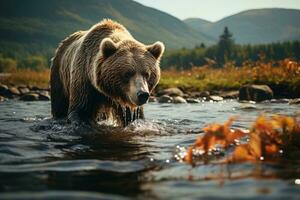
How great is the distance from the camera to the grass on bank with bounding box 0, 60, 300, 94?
42.1 ft

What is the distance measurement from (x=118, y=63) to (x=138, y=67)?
306mm

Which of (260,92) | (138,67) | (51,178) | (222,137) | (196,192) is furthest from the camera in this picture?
(260,92)

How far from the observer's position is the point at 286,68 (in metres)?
12.7

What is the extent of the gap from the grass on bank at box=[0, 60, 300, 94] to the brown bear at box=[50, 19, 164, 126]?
7.22 m

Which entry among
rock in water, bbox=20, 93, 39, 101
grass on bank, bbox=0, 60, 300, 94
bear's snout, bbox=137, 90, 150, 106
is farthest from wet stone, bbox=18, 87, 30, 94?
bear's snout, bbox=137, 90, 150, 106

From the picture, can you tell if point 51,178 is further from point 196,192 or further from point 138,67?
point 138,67

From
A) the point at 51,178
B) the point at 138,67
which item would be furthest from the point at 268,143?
the point at 138,67

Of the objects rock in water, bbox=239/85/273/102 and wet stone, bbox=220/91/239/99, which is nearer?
rock in water, bbox=239/85/273/102

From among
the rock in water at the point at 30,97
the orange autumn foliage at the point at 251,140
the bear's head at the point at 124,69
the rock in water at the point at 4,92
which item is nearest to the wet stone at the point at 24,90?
the rock in water at the point at 4,92

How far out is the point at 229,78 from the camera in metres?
16.1

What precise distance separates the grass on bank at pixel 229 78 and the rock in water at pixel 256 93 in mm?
790

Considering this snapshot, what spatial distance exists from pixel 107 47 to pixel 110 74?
38cm

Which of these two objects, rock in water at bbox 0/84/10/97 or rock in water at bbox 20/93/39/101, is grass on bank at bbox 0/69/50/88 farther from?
rock in water at bbox 20/93/39/101

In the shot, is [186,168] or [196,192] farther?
[186,168]
